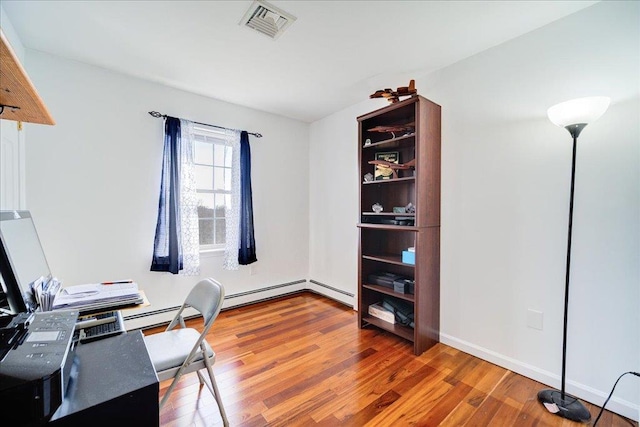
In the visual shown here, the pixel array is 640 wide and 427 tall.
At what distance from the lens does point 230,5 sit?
169cm

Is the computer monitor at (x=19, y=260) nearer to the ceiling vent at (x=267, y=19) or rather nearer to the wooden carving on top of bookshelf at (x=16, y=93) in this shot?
the wooden carving on top of bookshelf at (x=16, y=93)

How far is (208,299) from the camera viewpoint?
1.60m

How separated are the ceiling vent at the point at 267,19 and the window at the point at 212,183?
1.50 metres

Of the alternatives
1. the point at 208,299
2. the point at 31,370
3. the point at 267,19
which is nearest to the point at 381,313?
the point at 208,299

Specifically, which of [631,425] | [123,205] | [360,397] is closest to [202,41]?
[123,205]

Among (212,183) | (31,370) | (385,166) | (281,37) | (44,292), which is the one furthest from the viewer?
(212,183)

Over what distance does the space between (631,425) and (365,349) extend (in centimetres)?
157

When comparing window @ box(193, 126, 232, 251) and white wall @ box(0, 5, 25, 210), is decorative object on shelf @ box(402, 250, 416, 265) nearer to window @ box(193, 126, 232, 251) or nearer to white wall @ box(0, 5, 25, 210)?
window @ box(193, 126, 232, 251)

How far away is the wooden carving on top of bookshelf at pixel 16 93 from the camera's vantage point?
0.72 meters

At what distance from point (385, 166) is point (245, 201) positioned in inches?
66.8

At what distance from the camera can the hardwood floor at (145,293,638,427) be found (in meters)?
1.57

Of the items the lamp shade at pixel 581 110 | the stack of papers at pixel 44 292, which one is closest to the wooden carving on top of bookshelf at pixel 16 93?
the stack of papers at pixel 44 292

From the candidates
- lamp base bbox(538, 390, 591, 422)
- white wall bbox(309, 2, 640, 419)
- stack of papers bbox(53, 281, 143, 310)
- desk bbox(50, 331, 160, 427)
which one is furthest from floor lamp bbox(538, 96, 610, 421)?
stack of papers bbox(53, 281, 143, 310)

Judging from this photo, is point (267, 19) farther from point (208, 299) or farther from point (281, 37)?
point (208, 299)
